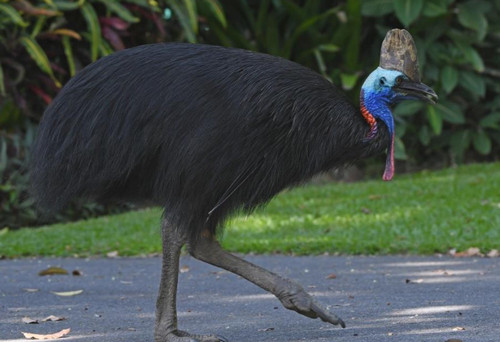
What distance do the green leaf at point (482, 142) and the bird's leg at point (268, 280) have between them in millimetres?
8188

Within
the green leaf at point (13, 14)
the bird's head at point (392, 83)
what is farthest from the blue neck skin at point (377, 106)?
the green leaf at point (13, 14)

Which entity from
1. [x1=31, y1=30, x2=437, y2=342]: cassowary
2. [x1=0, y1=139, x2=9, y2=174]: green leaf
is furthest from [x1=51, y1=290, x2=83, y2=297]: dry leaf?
[x1=0, y1=139, x2=9, y2=174]: green leaf

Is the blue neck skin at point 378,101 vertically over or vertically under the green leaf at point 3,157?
over

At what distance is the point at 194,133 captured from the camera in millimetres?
4594

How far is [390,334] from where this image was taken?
4805 millimetres

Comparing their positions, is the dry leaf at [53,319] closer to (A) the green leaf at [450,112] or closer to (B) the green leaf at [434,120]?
(B) the green leaf at [434,120]

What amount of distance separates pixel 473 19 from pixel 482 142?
1.51 metres

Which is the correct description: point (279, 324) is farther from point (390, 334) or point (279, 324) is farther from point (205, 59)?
point (205, 59)

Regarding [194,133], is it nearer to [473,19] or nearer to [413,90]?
[413,90]

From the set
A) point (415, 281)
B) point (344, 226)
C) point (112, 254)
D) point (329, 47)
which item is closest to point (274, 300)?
point (415, 281)

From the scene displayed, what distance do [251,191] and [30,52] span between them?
6676 mm

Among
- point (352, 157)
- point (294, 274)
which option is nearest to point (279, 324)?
point (352, 157)

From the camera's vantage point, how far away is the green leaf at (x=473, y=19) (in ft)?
39.7

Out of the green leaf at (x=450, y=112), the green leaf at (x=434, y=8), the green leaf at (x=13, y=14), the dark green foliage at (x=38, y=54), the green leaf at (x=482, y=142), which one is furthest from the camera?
the green leaf at (x=482, y=142)
